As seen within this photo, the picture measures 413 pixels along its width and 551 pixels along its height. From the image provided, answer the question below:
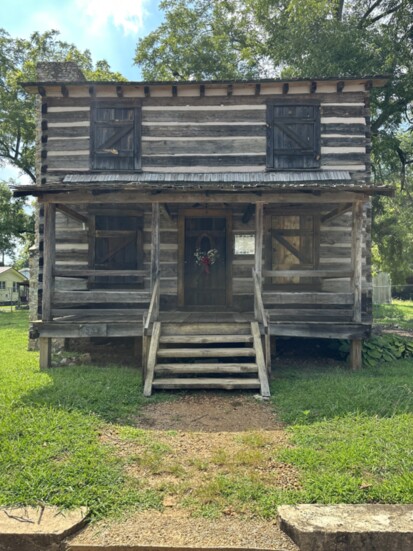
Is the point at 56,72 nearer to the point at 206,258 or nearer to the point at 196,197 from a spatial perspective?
the point at 196,197

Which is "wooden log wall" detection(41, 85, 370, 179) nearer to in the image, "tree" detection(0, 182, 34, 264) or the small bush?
the small bush

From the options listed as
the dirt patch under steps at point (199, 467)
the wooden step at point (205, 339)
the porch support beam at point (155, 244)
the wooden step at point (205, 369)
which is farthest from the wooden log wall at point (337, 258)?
the dirt patch under steps at point (199, 467)

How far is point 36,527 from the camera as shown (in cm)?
321

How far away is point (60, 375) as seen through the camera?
786 centimetres

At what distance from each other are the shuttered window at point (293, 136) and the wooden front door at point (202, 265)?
226 centimetres

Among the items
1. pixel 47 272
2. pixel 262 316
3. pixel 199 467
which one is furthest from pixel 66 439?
pixel 47 272

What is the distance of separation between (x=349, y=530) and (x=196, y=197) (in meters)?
6.78

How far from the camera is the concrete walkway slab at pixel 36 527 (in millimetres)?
3133

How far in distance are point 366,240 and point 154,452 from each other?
850 cm

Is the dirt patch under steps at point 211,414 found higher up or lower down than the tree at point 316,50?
lower down

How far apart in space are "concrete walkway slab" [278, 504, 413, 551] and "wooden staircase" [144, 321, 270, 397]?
3.48 meters

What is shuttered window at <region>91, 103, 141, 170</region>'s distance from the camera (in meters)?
10.9

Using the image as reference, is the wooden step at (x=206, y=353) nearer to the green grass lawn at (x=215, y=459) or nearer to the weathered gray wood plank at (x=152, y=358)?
the weathered gray wood plank at (x=152, y=358)

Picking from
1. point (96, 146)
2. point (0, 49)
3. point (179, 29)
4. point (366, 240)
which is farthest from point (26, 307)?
point (366, 240)
